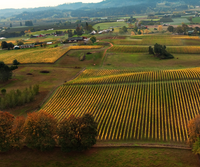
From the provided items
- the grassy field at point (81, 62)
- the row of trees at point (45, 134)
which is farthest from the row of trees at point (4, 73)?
the row of trees at point (45, 134)

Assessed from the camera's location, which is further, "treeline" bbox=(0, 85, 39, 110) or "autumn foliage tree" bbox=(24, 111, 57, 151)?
"treeline" bbox=(0, 85, 39, 110)

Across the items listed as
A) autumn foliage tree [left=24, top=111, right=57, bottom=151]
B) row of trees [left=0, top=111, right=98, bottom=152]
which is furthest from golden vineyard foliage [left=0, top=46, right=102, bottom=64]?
autumn foliage tree [left=24, top=111, right=57, bottom=151]

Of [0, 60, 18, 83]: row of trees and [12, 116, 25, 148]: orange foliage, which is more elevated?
[0, 60, 18, 83]: row of trees

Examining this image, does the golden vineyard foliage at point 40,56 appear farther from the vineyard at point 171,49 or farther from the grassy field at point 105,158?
the grassy field at point 105,158

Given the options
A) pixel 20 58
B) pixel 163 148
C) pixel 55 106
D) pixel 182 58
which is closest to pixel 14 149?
pixel 55 106

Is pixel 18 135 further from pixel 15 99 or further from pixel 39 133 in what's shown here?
pixel 15 99

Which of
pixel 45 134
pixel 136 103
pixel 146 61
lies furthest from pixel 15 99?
pixel 146 61

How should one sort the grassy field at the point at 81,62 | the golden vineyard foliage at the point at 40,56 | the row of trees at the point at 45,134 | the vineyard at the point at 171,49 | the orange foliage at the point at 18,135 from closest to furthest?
the row of trees at the point at 45,134 → the orange foliage at the point at 18,135 → the grassy field at the point at 81,62 → the golden vineyard foliage at the point at 40,56 → the vineyard at the point at 171,49

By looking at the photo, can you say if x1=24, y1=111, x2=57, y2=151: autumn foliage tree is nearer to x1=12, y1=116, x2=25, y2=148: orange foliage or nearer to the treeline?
x1=12, y1=116, x2=25, y2=148: orange foliage

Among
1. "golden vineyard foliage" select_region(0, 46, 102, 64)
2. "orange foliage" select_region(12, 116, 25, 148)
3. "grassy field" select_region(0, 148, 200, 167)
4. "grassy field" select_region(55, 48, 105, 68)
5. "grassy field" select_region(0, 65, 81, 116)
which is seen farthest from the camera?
"golden vineyard foliage" select_region(0, 46, 102, 64)
